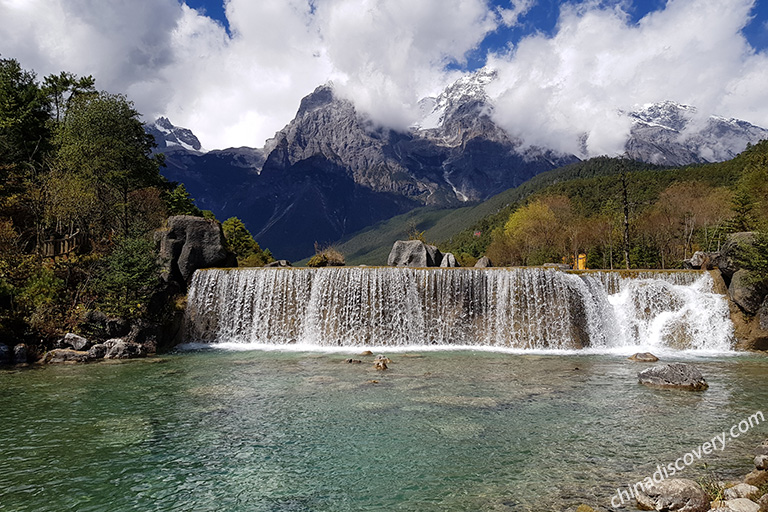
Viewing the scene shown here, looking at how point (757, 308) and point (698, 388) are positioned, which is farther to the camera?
point (757, 308)

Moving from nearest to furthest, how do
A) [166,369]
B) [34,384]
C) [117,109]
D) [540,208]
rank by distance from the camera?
[34,384], [166,369], [117,109], [540,208]

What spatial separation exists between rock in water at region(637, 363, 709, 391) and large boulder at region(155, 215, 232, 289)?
72.2 feet

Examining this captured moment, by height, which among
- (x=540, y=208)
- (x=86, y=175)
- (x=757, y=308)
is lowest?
(x=757, y=308)

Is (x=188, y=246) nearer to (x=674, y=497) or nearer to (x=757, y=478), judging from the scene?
(x=674, y=497)

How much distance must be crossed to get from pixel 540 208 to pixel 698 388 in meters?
46.0

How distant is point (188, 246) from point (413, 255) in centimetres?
1429

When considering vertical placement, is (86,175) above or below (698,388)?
above

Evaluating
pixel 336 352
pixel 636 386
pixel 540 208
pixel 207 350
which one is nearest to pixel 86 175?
pixel 207 350

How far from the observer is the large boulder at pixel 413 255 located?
106 feet

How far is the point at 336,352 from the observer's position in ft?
68.3

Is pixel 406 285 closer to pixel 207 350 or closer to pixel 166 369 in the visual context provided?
pixel 207 350

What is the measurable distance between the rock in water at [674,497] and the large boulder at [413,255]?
83.4 ft

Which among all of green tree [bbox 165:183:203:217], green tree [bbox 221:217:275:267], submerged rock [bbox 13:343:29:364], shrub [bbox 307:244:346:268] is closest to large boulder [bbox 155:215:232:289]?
submerged rock [bbox 13:343:29:364]

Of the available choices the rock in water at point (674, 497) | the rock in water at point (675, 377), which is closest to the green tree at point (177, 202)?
the rock in water at point (675, 377)
